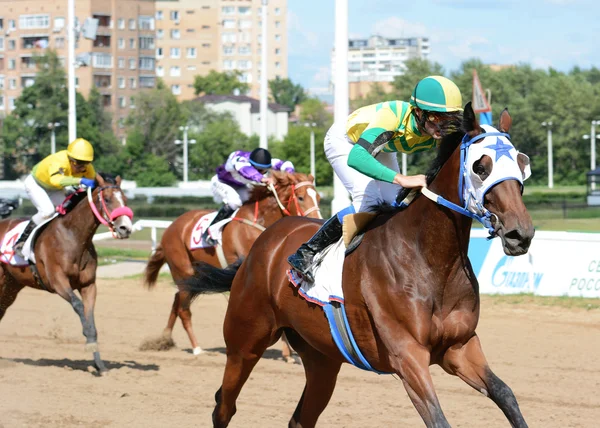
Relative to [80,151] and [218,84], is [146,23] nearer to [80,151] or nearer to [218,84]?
[218,84]

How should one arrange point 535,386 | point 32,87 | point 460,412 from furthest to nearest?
1. point 32,87
2. point 535,386
3. point 460,412

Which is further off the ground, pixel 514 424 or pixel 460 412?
pixel 514 424

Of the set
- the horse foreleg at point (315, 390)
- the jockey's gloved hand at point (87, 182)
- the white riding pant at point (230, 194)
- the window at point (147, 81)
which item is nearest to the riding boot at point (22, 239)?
the jockey's gloved hand at point (87, 182)

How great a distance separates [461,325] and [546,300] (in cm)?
777

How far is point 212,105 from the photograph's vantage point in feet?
294

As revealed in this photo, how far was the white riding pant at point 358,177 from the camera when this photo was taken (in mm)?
4832

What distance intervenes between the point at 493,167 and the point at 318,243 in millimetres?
1306

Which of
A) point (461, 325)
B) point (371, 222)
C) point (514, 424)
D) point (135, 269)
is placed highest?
point (371, 222)

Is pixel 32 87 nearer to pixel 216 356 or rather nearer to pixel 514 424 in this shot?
pixel 216 356

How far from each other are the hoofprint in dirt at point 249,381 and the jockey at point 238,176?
59.0 inches

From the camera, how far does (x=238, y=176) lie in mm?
9961

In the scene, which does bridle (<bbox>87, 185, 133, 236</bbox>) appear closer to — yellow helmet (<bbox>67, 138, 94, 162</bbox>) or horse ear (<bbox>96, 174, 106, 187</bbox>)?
horse ear (<bbox>96, 174, 106, 187</bbox>)

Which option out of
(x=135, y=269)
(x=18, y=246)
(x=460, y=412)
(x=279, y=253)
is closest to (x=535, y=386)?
(x=460, y=412)

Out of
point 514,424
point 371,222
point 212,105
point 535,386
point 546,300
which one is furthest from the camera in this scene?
point 212,105
